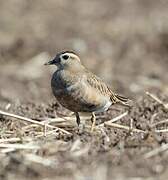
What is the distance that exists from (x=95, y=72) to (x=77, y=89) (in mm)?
6268

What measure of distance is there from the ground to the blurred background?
22 millimetres

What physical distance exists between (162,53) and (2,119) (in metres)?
7.34

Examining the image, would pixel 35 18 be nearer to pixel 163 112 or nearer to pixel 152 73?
pixel 152 73

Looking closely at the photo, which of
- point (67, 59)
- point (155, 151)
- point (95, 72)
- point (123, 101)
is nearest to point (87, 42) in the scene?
point (95, 72)

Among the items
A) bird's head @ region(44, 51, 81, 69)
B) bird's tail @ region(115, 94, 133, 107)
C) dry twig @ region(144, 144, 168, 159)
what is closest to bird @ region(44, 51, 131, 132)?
bird's head @ region(44, 51, 81, 69)

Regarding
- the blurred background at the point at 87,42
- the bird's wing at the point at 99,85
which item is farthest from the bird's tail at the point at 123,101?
the blurred background at the point at 87,42

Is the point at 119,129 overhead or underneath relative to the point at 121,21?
underneath

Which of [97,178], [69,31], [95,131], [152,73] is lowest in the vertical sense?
[97,178]

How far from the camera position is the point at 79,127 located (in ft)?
31.5

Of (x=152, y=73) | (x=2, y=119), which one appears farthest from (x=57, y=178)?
(x=152, y=73)

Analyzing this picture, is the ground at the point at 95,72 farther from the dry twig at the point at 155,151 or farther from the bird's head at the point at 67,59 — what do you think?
the bird's head at the point at 67,59

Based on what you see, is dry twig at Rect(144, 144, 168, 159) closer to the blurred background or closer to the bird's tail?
the bird's tail

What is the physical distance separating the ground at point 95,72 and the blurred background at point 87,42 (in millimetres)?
22

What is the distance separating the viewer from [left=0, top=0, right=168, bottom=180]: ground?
771cm
